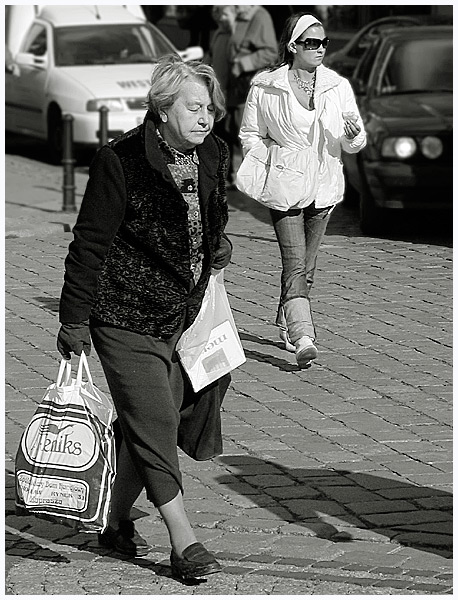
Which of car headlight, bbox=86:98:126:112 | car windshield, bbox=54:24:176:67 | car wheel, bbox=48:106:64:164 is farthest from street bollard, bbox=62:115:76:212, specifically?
car windshield, bbox=54:24:176:67

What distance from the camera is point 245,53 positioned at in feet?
50.5

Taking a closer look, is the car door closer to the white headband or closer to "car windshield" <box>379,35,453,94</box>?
"car windshield" <box>379,35,453,94</box>

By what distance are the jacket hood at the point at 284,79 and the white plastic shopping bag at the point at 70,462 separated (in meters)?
3.39

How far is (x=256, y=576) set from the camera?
502cm

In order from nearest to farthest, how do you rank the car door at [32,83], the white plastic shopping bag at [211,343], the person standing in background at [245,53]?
the white plastic shopping bag at [211,343] < the person standing in background at [245,53] < the car door at [32,83]

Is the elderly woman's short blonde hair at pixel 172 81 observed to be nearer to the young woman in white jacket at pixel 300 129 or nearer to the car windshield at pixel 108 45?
the young woman in white jacket at pixel 300 129

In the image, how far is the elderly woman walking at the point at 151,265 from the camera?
4969mm

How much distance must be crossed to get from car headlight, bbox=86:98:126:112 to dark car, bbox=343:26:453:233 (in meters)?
4.13

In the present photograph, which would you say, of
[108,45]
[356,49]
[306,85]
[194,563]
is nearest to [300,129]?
[306,85]

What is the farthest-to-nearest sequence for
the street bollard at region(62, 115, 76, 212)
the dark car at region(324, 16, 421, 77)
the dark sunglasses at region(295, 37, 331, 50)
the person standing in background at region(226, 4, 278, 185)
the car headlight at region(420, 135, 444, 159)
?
the dark car at region(324, 16, 421, 77)
the person standing in background at region(226, 4, 278, 185)
the street bollard at region(62, 115, 76, 212)
the car headlight at region(420, 135, 444, 159)
the dark sunglasses at region(295, 37, 331, 50)

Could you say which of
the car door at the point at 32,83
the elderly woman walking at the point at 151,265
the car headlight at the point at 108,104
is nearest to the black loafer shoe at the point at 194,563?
the elderly woman walking at the point at 151,265

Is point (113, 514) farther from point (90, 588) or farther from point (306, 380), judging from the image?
point (306, 380)

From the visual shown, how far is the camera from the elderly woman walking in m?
4.97

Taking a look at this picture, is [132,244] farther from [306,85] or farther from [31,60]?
[31,60]
